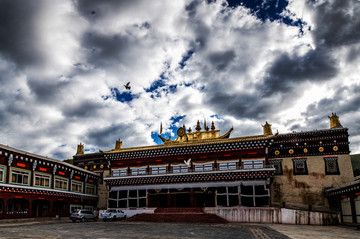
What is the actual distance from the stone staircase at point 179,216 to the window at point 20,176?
12.8 metres

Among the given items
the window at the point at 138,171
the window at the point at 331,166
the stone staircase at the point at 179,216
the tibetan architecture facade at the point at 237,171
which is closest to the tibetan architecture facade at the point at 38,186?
the tibetan architecture facade at the point at 237,171

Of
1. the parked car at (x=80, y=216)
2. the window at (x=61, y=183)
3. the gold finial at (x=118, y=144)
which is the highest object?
the gold finial at (x=118, y=144)

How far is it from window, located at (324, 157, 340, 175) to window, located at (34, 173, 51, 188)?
34.9 metres

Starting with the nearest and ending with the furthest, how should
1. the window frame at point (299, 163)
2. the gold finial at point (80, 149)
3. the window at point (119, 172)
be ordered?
the window frame at point (299, 163), the window at point (119, 172), the gold finial at point (80, 149)

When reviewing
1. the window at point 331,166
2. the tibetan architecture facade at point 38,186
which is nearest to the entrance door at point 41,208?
the tibetan architecture facade at point 38,186

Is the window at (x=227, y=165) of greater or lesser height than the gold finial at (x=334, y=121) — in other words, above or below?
below

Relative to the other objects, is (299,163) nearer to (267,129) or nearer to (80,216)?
(267,129)

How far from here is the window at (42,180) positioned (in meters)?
31.7

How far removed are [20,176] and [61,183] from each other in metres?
6.37

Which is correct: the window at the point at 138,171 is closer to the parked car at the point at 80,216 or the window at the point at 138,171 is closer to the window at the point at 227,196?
the parked car at the point at 80,216

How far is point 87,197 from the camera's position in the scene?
40.2 metres

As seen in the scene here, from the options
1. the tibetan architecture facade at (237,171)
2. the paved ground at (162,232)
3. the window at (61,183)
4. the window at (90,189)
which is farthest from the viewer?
the window at (90,189)

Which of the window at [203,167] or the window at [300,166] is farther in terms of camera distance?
the window at [203,167]

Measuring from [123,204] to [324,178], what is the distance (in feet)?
89.3
